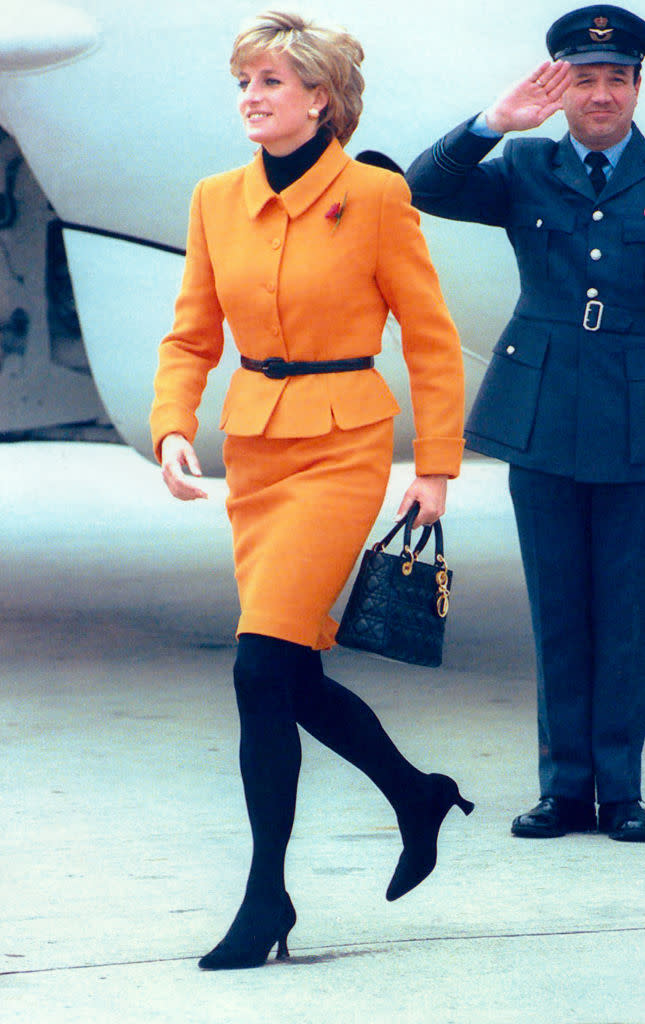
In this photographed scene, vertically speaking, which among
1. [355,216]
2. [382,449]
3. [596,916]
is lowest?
[596,916]

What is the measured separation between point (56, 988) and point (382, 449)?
0.99 meters

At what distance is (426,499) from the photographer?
10.1 feet

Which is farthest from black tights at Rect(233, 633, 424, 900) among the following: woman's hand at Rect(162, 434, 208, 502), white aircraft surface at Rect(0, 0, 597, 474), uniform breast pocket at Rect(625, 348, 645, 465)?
white aircraft surface at Rect(0, 0, 597, 474)

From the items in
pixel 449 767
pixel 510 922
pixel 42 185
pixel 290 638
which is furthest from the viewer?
pixel 42 185

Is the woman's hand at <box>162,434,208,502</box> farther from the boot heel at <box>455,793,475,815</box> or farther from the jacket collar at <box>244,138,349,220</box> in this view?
the boot heel at <box>455,793,475,815</box>

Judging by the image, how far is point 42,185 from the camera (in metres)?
4.71

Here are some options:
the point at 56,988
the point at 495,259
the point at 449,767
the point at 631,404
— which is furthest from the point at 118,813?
the point at 495,259

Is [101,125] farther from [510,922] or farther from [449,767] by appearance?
[510,922]

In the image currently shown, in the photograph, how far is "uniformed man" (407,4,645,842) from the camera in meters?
3.68

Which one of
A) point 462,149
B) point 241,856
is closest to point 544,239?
point 462,149

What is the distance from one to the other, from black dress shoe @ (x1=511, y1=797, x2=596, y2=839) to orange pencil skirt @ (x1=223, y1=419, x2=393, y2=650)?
87 cm

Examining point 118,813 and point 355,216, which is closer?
point 355,216

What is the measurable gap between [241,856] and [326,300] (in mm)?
1147

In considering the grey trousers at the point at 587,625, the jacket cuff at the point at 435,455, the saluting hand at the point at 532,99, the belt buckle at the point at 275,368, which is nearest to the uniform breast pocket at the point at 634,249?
the saluting hand at the point at 532,99
